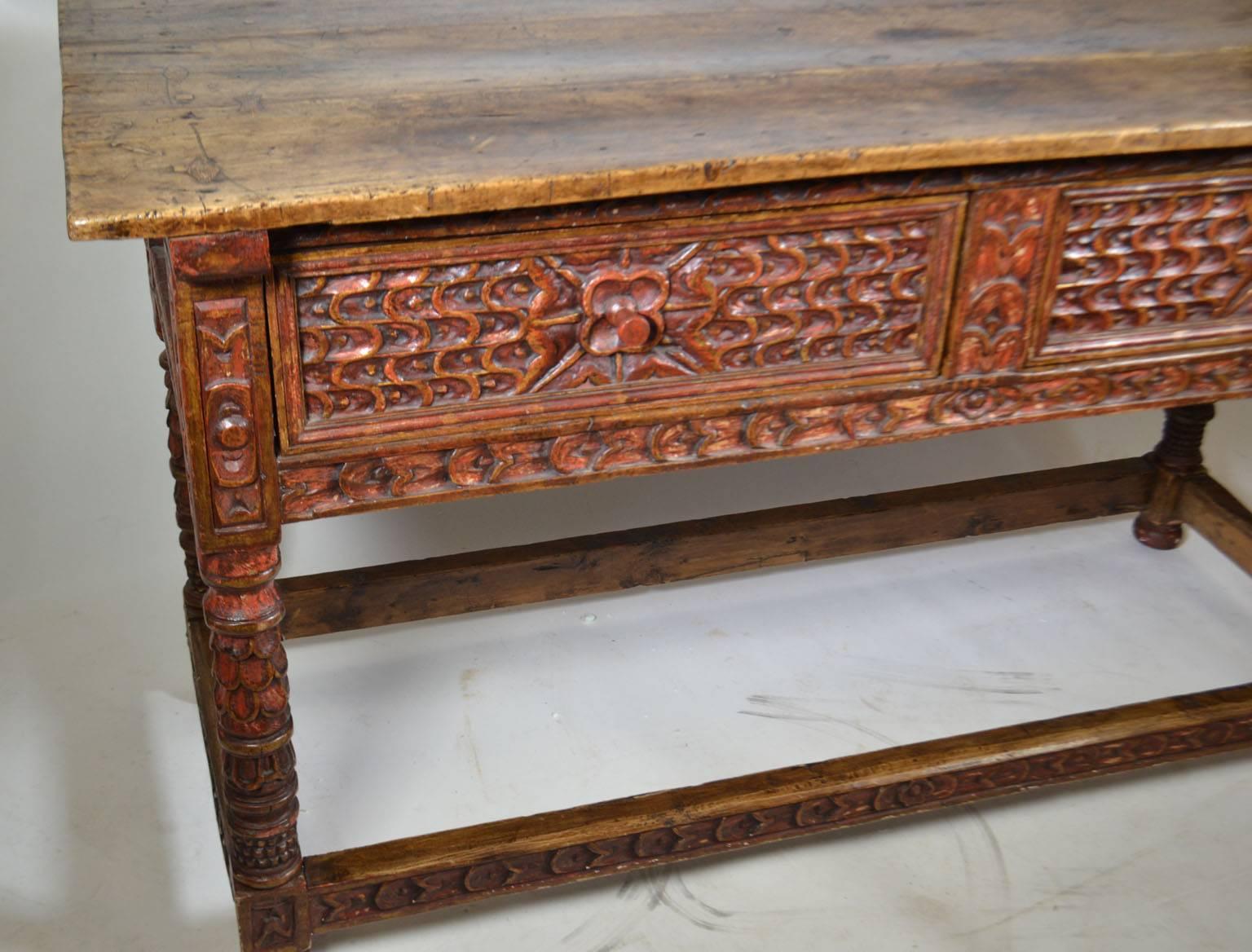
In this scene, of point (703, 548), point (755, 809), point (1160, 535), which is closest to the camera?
point (755, 809)

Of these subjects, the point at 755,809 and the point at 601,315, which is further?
the point at 755,809

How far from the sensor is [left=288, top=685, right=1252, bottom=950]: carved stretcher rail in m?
2.09

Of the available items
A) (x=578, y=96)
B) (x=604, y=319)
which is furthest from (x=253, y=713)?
(x=578, y=96)

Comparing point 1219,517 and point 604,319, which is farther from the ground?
point 604,319

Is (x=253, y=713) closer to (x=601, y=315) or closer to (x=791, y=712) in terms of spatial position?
(x=601, y=315)

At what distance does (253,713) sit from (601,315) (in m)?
0.63

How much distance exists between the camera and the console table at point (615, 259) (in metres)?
1.67

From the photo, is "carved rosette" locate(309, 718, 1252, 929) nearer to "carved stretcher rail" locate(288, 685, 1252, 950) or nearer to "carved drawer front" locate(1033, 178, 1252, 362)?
"carved stretcher rail" locate(288, 685, 1252, 950)

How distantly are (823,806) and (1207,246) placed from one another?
2.97 ft

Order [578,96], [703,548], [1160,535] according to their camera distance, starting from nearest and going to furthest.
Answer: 1. [578,96]
2. [703,548]
3. [1160,535]

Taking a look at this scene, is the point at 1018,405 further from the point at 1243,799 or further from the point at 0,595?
the point at 0,595

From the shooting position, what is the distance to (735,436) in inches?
75.0

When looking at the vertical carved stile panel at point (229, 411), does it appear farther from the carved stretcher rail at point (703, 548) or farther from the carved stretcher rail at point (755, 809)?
the carved stretcher rail at point (703, 548)

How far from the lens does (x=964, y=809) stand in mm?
2428
